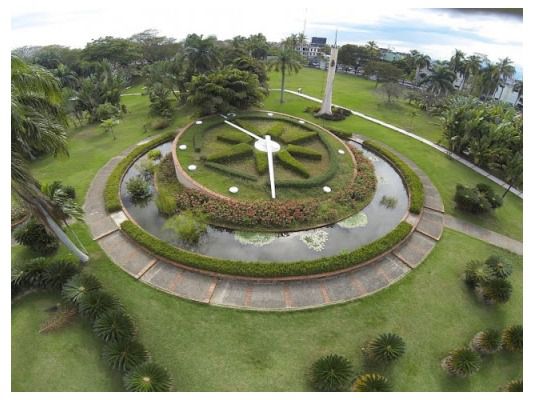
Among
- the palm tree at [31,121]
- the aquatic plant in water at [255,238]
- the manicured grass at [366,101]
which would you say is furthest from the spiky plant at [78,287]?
the manicured grass at [366,101]

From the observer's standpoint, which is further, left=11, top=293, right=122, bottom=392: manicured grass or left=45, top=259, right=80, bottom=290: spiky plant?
left=45, top=259, right=80, bottom=290: spiky plant

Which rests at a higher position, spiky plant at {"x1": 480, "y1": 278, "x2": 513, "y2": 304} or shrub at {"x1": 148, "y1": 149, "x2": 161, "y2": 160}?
shrub at {"x1": 148, "y1": 149, "x2": 161, "y2": 160}

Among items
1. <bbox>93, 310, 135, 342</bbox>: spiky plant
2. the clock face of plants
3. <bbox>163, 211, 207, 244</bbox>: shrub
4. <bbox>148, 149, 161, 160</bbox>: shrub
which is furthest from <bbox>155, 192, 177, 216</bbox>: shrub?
<bbox>93, 310, 135, 342</bbox>: spiky plant

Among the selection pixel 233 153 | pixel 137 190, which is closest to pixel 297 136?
pixel 233 153

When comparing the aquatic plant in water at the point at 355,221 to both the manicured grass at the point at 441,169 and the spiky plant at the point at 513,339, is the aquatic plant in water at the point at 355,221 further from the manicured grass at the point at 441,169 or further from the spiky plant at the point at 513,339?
the spiky plant at the point at 513,339

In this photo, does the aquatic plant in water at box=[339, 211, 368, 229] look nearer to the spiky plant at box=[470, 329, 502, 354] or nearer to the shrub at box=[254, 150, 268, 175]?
the shrub at box=[254, 150, 268, 175]

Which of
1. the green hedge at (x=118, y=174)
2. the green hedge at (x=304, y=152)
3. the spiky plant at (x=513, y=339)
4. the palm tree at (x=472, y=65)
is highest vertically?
the palm tree at (x=472, y=65)
